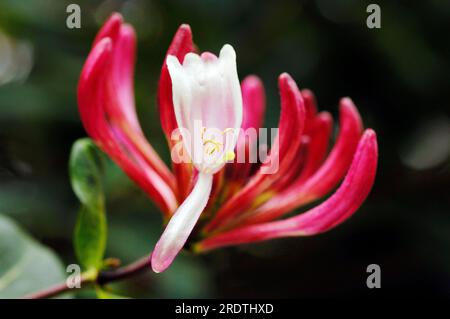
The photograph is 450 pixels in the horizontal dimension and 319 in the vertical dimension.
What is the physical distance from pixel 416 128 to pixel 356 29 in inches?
14.3

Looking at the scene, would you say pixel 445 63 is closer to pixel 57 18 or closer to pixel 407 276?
pixel 407 276

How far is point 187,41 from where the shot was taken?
849 mm

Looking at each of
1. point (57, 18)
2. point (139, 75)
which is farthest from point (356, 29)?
point (57, 18)

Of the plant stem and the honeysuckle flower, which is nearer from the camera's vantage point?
the honeysuckle flower

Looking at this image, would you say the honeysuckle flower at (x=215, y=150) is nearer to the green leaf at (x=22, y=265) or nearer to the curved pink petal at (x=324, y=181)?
the curved pink petal at (x=324, y=181)

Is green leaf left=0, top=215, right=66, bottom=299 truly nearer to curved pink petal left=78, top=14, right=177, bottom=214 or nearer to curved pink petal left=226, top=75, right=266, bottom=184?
curved pink petal left=78, top=14, right=177, bottom=214

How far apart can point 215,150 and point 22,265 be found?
19.4 inches

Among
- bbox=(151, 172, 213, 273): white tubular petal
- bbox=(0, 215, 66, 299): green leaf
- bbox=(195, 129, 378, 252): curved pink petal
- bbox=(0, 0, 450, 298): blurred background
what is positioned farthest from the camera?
bbox=(0, 0, 450, 298): blurred background

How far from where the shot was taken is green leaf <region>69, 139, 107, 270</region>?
1.05 metres

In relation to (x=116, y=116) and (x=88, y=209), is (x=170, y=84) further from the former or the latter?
(x=88, y=209)

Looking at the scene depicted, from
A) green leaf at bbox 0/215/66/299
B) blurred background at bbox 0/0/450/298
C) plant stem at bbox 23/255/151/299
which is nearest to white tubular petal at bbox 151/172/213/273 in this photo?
plant stem at bbox 23/255/151/299

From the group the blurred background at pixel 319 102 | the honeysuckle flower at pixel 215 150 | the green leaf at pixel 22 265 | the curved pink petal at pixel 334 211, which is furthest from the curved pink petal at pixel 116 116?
the blurred background at pixel 319 102

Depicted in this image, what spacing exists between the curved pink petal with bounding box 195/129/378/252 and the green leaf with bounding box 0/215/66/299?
0.32 metres

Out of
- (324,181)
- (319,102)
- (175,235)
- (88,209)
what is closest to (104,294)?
(88,209)
